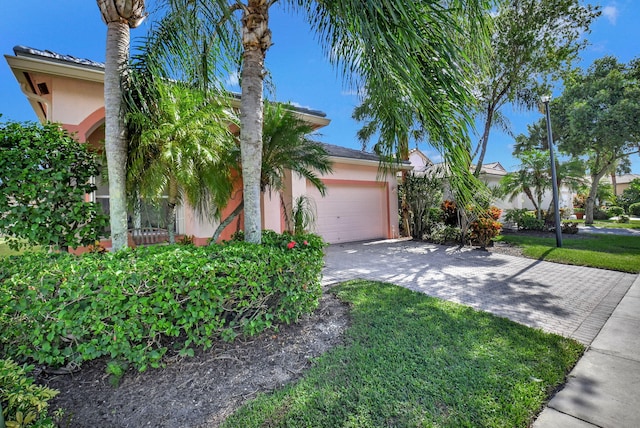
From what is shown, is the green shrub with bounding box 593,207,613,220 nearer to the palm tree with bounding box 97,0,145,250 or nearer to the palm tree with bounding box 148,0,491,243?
the palm tree with bounding box 148,0,491,243

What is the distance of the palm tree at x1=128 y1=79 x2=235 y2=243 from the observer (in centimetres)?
432

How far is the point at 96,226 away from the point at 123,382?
8.33 feet

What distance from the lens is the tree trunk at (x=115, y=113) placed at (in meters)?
3.96

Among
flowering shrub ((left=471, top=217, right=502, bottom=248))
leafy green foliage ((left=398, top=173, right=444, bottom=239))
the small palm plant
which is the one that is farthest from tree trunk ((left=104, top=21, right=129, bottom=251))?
leafy green foliage ((left=398, top=173, right=444, bottom=239))

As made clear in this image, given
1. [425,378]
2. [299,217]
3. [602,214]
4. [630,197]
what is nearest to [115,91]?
[425,378]

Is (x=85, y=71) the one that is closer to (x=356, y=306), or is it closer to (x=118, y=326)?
(x=118, y=326)

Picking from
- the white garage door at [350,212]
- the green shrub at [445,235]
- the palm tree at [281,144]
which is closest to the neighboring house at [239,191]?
the white garage door at [350,212]

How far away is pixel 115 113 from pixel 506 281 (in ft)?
27.7

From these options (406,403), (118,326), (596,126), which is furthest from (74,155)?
(596,126)

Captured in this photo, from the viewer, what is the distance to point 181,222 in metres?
9.37

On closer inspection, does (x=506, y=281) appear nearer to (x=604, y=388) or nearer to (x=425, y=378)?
(x=604, y=388)

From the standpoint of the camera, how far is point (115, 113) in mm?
3969

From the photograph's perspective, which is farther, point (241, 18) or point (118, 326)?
point (241, 18)

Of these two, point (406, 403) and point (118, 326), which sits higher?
point (118, 326)
